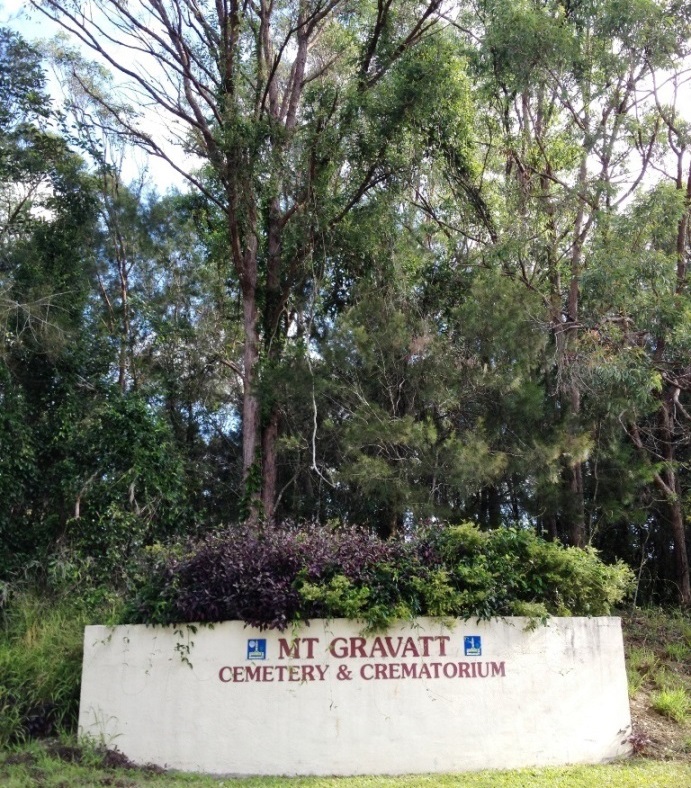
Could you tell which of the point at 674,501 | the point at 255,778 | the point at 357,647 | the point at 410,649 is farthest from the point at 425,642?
the point at 674,501

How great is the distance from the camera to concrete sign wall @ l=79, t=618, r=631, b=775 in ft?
27.1

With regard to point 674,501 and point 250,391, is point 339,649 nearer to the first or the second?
point 250,391

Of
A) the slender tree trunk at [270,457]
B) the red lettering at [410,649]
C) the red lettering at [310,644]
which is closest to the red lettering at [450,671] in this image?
the red lettering at [410,649]

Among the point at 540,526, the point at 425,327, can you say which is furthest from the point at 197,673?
the point at 540,526

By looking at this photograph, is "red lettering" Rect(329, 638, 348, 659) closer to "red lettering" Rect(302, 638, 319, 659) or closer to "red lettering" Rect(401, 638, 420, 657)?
"red lettering" Rect(302, 638, 319, 659)

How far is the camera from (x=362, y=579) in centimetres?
869

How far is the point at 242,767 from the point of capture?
8.18 metres

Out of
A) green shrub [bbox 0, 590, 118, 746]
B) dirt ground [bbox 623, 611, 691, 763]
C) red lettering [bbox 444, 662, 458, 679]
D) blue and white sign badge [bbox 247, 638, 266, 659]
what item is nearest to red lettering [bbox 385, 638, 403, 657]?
red lettering [bbox 444, 662, 458, 679]

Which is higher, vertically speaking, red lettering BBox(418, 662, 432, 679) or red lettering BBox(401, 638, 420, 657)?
red lettering BBox(401, 638, 420, 657)

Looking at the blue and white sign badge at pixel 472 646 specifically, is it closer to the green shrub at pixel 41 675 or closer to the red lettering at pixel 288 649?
the red lettering at pixel 288 649

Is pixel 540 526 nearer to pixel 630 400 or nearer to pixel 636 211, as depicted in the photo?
pixel 630 400

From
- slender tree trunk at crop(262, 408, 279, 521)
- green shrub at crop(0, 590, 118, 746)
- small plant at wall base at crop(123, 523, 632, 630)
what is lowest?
green shrub at crop(0, 590, 118, 746)

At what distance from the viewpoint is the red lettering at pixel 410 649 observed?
8547mm

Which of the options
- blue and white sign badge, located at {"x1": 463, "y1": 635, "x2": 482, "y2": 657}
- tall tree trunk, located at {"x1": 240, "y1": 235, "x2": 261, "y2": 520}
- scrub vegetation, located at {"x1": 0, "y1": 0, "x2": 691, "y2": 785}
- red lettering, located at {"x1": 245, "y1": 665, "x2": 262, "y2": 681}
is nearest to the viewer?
red lettering, located at {"x1": 245, "y1": 665, "x2": 262, "y2": 681}
